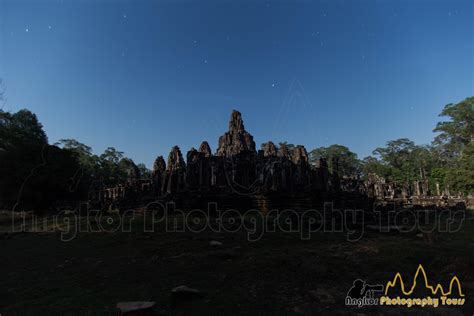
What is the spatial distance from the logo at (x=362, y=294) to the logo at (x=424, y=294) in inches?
4.9

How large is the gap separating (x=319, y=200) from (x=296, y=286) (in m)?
11.4

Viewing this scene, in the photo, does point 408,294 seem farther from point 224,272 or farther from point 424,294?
point 224,272

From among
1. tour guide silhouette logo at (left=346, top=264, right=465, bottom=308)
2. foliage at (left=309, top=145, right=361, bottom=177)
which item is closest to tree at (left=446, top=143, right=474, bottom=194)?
tour guide silhouette logo at (left=346, top=264, right=465, bottom=308)

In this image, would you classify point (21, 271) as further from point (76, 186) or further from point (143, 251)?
point (76, 186)

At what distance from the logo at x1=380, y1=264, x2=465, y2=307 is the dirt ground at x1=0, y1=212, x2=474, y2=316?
149 mm

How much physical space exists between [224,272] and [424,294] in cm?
353

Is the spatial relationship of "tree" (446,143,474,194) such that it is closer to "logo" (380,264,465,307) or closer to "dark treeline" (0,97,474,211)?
"dark treeline" (0,97,474,211)

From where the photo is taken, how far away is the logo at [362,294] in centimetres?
438

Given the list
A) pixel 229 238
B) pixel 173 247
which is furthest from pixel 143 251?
pixel 229 238

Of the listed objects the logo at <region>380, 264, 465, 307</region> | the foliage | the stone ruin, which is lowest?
the logo at <region>380, 264, 465, 307</region>

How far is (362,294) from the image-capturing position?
4582mm

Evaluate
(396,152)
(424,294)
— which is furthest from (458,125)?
(424,294)

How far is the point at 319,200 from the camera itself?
627 inches

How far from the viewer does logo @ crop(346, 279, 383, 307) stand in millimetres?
4383
